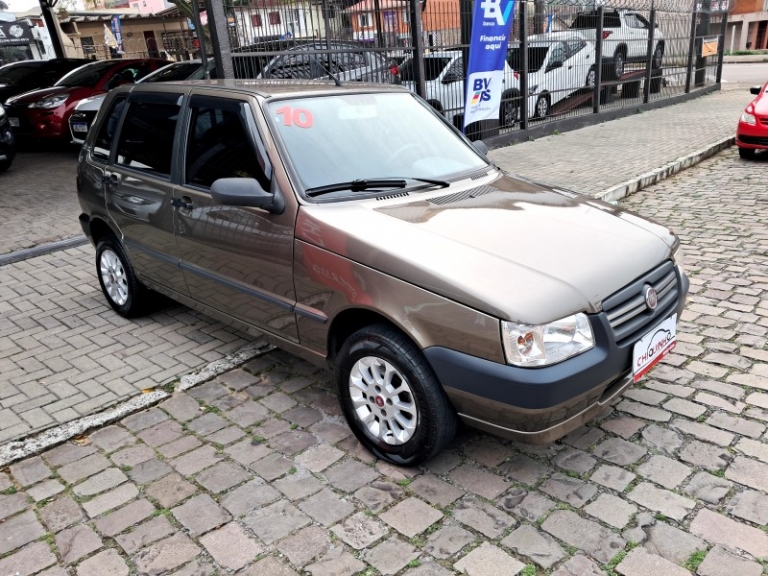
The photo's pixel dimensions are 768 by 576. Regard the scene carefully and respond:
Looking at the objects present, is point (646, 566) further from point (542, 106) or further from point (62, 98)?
point (62, 98)

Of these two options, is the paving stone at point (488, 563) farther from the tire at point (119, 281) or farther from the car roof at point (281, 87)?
the tire at point (119, 281)

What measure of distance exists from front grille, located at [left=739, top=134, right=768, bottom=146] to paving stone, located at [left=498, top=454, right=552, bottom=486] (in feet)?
27.9

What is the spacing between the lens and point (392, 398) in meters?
2.98

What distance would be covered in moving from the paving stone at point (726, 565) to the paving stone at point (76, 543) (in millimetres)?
2441

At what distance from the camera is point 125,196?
452 centimetres

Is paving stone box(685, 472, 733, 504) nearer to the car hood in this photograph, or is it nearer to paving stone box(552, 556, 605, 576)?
paving stone box(552, 556, 605, 576)

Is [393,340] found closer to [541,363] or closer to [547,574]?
[541,363]

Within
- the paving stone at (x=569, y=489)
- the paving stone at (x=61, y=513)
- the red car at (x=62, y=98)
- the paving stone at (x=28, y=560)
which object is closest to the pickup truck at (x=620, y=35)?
the red car at (x=62, y=98)

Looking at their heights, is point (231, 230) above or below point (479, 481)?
above

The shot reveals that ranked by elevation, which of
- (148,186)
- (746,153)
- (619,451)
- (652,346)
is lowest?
(746,153)

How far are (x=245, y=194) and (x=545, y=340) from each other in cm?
166

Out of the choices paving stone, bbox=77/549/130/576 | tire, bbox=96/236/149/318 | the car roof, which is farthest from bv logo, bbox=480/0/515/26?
paving stone, bbox=77/549/130/576

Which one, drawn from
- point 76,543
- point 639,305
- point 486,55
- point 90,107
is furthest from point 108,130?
point 486,55

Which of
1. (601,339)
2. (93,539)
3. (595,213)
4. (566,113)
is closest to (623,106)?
(566,113)
